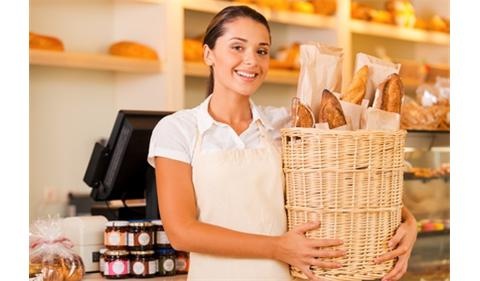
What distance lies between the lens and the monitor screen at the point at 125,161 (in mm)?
2340

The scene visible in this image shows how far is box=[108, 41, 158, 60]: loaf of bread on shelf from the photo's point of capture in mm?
3750

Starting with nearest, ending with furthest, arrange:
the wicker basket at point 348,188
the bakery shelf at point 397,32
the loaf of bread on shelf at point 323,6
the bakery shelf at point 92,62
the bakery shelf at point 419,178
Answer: the wicker basket at point 348,188, the bakery shelf at point 419,178, the bakery shelf at point 92,62, the loaf of bread on shelf at point 323,6, the bakery shelf at point 397,32

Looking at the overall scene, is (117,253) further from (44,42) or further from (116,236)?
(44,42)

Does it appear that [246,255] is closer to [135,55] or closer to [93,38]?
[135,55]

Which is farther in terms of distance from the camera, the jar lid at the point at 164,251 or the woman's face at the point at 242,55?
the jar lid at the point at 164,251

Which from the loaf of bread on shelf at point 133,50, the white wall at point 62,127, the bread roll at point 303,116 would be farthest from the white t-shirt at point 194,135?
the white wall at point 62,127

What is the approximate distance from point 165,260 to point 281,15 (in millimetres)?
2346

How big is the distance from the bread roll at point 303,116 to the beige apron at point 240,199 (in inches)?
4.5

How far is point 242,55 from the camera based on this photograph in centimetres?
195

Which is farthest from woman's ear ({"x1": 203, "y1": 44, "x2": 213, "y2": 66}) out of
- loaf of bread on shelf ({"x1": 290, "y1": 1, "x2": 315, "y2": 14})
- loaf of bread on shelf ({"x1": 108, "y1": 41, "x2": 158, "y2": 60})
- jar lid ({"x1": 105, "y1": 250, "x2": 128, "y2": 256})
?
loaf of bread on shelf ({"x1": 290, "y1": 1, "x2": 315, "y2": 14})

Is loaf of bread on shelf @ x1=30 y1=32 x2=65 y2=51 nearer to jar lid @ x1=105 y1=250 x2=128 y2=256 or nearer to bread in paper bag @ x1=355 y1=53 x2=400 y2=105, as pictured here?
jar lid @ x1=105 y1=250 x2=128 y2=256

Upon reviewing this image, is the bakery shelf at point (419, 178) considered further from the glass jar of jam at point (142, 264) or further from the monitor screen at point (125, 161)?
the glass jar of jam at point (142, 264)

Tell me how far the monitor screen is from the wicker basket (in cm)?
58
